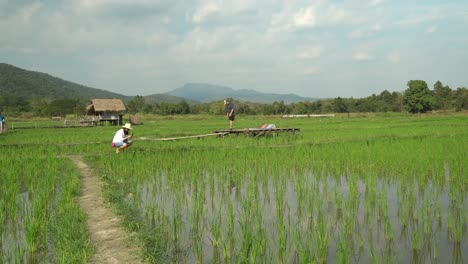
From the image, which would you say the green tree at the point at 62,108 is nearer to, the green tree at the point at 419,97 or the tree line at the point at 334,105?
the tree line at the point at 334,105

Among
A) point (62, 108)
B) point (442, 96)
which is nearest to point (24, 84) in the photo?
point (62, 108)

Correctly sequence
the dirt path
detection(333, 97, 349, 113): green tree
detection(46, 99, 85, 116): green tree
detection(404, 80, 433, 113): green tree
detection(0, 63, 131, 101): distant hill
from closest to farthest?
the dirt path < detection(404, 80, 433, 113): green tree < detection(46, 99, 85, 116): green tree < detection(333, 97, 349, 113): green tree < detection(0, 63, 131, 101): distant hill

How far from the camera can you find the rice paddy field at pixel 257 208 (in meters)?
2.96

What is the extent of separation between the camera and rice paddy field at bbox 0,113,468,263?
117 inches

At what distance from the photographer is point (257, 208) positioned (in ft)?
12.7

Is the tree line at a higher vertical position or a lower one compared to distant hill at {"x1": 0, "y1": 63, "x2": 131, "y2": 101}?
lower

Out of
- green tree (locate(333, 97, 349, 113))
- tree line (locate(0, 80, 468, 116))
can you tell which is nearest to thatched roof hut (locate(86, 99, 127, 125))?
tree line (locate(0, 80, 468, 116))

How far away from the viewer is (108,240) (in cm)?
320

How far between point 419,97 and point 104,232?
52507 mm

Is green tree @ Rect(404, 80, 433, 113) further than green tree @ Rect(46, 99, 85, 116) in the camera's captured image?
No

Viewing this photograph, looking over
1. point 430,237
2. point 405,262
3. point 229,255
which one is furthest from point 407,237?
point 229,255

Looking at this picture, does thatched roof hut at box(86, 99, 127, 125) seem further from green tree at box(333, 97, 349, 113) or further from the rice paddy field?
green tree at box(333, 97, 349, 113)

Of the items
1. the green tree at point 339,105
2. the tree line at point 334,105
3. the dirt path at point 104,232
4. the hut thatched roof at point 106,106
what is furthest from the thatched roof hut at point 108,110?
the green tree at point 339,105

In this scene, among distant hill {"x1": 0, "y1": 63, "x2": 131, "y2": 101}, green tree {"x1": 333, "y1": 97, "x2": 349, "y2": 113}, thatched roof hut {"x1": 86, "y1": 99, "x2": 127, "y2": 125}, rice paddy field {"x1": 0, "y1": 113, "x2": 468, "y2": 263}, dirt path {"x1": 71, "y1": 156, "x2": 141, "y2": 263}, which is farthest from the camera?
distant hill {"x1": 0, "y1": 63, "x2": 131, "y2": 101}
